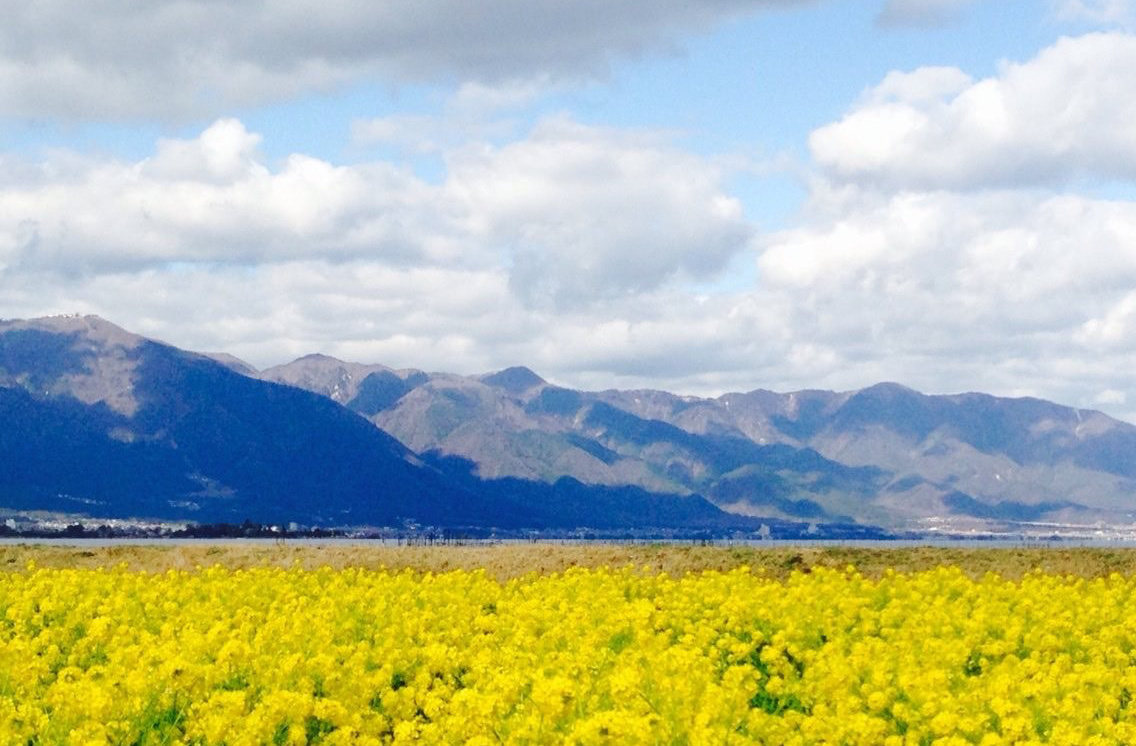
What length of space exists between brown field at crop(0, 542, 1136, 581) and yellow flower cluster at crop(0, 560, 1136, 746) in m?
19.0

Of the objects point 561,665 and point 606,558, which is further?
point 606,558

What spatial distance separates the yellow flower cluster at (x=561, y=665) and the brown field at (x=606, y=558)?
19030mm

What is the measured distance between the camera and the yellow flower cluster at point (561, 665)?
13.3m

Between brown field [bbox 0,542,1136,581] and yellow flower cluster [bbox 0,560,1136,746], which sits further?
brown field [bbox 0,542,1136,581]

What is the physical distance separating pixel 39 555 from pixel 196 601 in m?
32.0

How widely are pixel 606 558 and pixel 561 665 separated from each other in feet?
106

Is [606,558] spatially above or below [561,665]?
below

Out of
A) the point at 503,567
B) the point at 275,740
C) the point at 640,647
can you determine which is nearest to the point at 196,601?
A: the point at 640,647

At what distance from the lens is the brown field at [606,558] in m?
46.7

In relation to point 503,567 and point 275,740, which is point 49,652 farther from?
point 503,567

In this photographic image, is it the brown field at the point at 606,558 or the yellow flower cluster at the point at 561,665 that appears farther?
the brown field at the point at 606,558

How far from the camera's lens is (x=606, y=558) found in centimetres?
4834

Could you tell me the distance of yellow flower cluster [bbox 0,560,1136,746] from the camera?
13.3m

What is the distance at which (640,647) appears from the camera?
19.4 m
